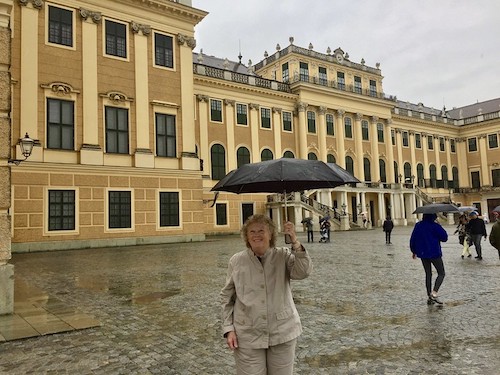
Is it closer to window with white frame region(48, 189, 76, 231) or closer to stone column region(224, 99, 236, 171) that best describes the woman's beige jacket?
window with white frame region(48, 189, 76, 231)

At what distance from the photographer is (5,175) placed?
756cm

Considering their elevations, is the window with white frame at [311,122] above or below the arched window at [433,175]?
above

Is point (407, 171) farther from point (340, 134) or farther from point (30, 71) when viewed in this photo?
point (30, 71)

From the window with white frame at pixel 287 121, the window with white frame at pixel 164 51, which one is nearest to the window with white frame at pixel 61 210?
the window with white frame at pixel 164 51

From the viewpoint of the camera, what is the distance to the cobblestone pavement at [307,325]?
15.4 ft

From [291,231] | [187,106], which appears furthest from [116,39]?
[291,231]

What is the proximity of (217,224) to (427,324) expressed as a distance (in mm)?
28182

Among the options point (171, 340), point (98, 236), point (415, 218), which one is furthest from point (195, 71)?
point (171, 340)

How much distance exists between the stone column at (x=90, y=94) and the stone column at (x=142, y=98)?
2103 mm

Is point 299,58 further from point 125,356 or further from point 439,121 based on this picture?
point 125,356

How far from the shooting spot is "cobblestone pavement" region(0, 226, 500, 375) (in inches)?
185

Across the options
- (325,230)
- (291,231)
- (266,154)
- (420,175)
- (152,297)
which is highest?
(266,154)

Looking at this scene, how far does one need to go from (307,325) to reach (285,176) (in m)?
2.56

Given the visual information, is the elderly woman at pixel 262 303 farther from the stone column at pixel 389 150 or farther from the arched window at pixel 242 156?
the stone column at pixel 389 150
